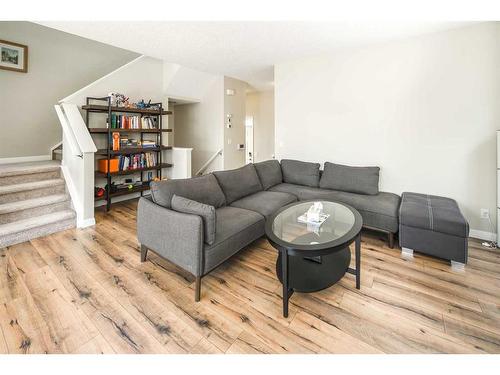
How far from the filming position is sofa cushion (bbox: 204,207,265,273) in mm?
1950

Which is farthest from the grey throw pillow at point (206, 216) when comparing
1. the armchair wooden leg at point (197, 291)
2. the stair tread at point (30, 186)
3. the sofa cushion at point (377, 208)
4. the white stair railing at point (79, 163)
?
the stair tread at point (30, 186)

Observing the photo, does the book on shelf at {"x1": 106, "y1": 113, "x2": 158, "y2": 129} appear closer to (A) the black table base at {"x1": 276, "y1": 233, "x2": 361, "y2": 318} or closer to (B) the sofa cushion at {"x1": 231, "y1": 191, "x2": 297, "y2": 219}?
(B) the sofa cushion at {"x1": 231, "y1": 191, "x2": 297, "y2": 219}

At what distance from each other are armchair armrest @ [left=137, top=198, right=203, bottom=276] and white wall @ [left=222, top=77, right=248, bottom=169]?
3.65 m

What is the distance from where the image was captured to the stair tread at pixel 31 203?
2.91 metres

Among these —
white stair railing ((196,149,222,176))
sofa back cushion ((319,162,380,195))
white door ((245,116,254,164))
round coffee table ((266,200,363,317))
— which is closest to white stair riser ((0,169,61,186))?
white stair railing ((196,149,222,176))

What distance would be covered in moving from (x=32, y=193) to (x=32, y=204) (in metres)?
0.26

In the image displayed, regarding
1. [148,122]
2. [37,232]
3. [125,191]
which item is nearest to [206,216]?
[37,232]

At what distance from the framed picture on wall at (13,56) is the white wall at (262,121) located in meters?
5.08

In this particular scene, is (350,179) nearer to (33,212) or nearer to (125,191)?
(125,191)

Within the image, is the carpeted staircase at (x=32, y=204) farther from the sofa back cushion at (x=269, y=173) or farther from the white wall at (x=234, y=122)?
the white wall at (x=234, y=122)

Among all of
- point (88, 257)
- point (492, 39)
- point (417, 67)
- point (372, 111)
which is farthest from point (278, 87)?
point (88, 257)

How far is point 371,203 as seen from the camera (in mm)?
2914

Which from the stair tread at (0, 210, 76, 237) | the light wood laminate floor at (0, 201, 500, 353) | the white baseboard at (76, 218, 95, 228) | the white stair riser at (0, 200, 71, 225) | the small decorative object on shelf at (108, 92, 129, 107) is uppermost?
the small decorative object on shelf at (108, 92, 129, 107)

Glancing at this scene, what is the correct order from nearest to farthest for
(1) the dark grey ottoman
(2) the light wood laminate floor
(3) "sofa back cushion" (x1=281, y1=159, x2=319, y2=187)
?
(2) the light wood laminate floor, (1) the dark grey ottoman, (3) "sofa back cushion" (x1=281, y1=159, x2=319, y2=187)
